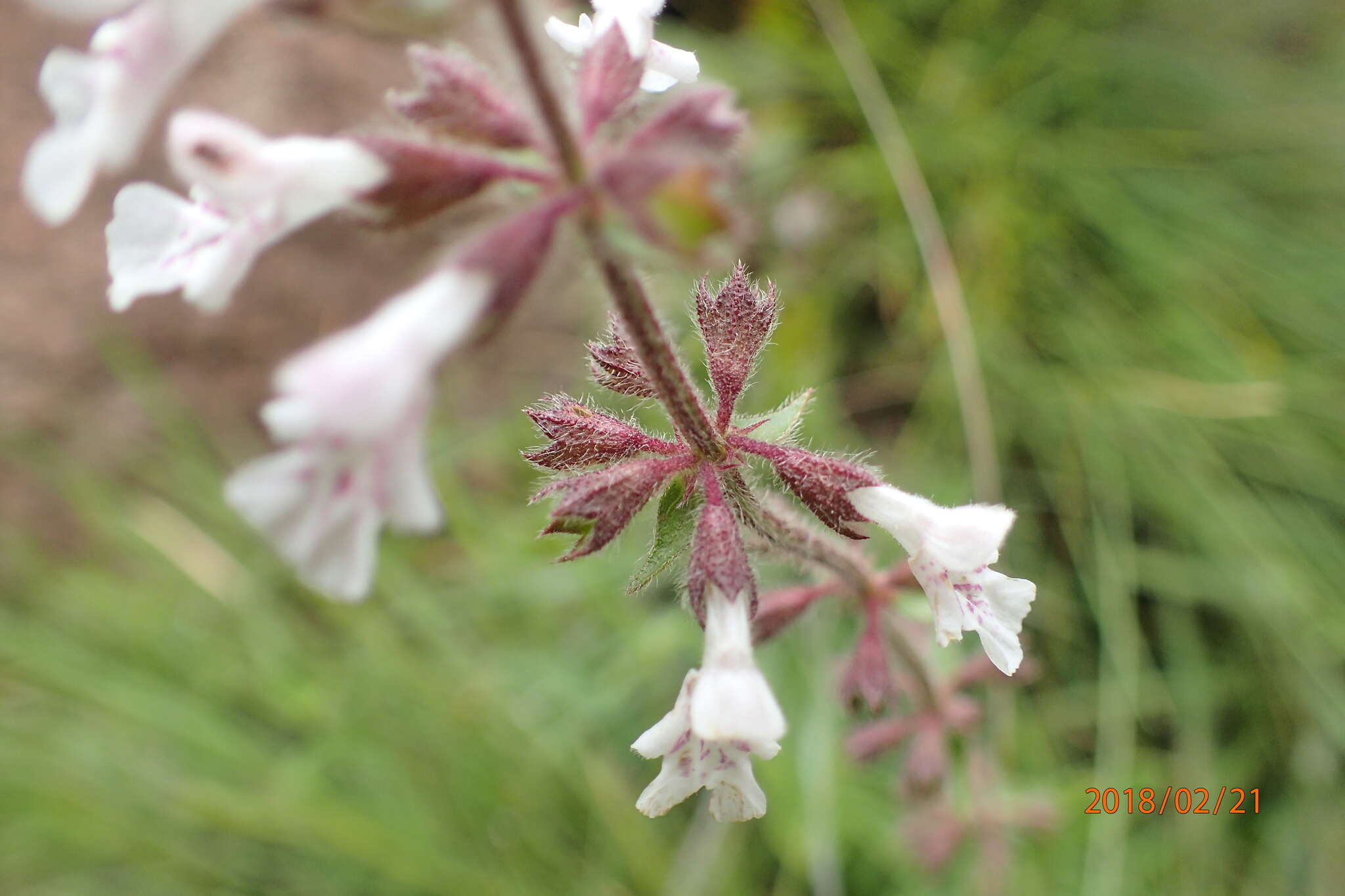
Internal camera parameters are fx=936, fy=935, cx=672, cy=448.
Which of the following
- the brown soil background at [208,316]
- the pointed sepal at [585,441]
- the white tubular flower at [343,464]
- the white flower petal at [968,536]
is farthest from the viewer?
the brown soil background at [208,316]

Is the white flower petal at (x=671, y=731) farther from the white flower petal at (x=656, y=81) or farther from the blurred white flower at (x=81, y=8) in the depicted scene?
the blurred white flower at (x=81, y=8)

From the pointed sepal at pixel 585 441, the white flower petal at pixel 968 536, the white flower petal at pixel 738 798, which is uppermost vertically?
the pointed sepal at pixel 585 441

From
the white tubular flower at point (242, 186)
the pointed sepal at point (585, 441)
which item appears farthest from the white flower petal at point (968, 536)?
the white tubular flower at point (242, 186)

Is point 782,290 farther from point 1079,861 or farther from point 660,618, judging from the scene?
point 1079,861

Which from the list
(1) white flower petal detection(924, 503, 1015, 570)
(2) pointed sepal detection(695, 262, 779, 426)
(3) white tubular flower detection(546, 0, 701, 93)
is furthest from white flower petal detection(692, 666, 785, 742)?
(3) white tubular flower detection(546, 0, 701, 93)

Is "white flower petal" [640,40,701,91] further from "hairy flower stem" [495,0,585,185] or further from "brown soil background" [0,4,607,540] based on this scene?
"brown soil background" [0,4,607,540]

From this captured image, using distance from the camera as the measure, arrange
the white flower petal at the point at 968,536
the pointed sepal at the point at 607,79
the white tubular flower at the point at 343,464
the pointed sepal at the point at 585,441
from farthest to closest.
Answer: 1. the pointed sepal at the point at 585,441
2. the white flower petal at the point at 968,536
3. the pointed sepal at the point at 607,79
4. the white tubular flower at the point at 343,464

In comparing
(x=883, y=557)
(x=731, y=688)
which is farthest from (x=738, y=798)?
(x=883, y=557)
